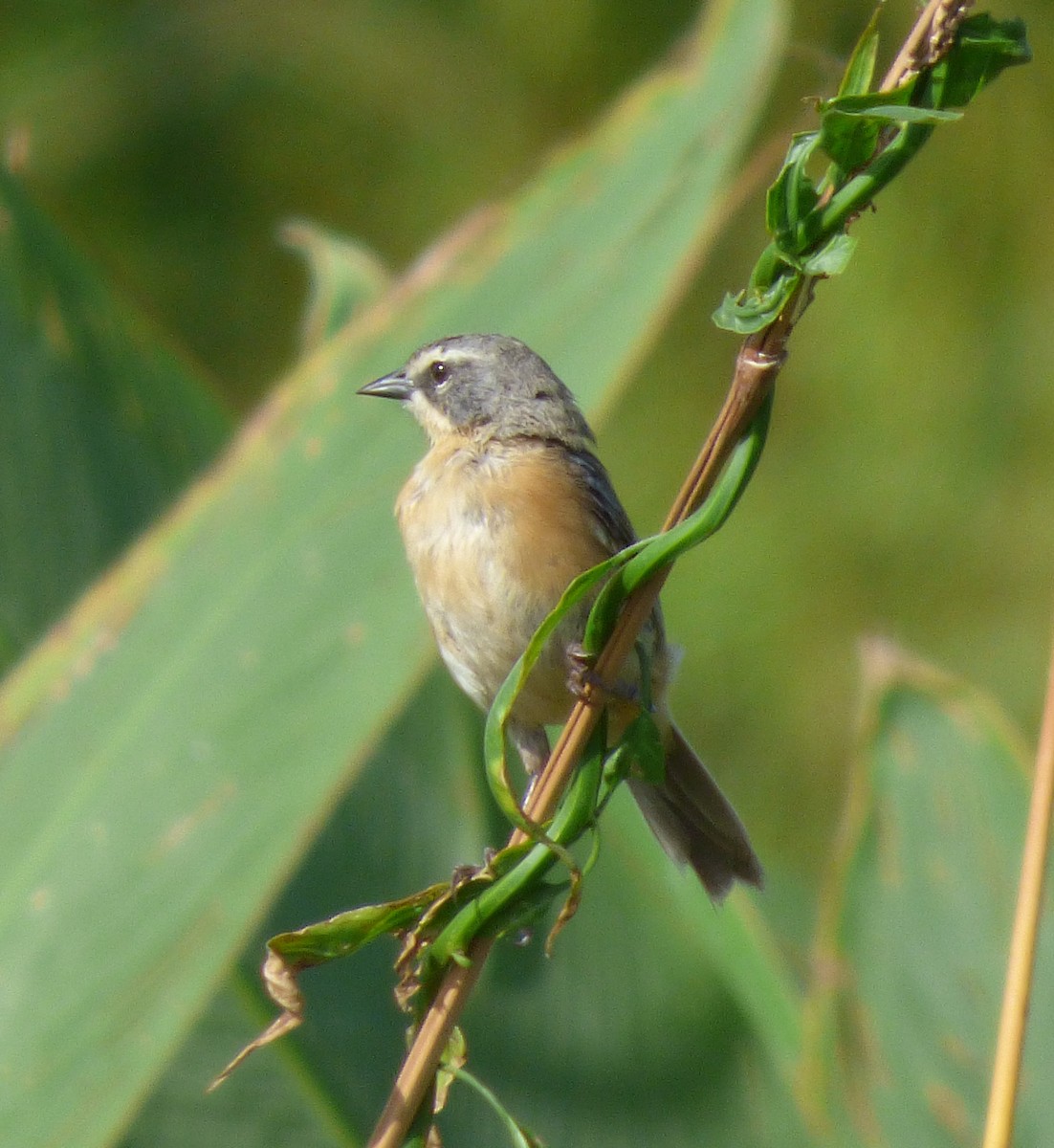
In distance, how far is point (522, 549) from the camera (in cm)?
332

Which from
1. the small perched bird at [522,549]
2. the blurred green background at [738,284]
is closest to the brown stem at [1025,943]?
the small perched bird at [522,549]

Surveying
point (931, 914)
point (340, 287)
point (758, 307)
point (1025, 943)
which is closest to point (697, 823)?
point (931, 914)

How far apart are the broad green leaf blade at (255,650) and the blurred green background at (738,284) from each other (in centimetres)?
240

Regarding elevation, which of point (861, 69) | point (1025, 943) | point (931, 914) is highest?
point (861, 69)

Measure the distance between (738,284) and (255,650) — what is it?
3.78 metres

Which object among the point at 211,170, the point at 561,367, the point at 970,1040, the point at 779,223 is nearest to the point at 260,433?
the point at 561,367

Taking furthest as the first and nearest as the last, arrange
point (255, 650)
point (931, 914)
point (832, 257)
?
1. point (931, 914)
2. point (255, 650)
3. point (832, 257)

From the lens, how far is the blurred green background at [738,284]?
5.33m

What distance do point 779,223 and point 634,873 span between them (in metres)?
1.43

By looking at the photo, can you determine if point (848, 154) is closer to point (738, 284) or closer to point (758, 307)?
point (758, 307)

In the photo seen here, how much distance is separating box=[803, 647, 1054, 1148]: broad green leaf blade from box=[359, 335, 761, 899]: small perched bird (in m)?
0.57

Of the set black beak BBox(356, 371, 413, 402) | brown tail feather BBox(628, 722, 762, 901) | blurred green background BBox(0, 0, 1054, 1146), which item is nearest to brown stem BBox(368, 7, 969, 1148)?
brown tail feather BBox(628, 722, 762, 901)

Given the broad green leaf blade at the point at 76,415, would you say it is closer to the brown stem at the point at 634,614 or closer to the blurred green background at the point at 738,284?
the brown stem at the point at 634,614

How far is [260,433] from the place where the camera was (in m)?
2.18
